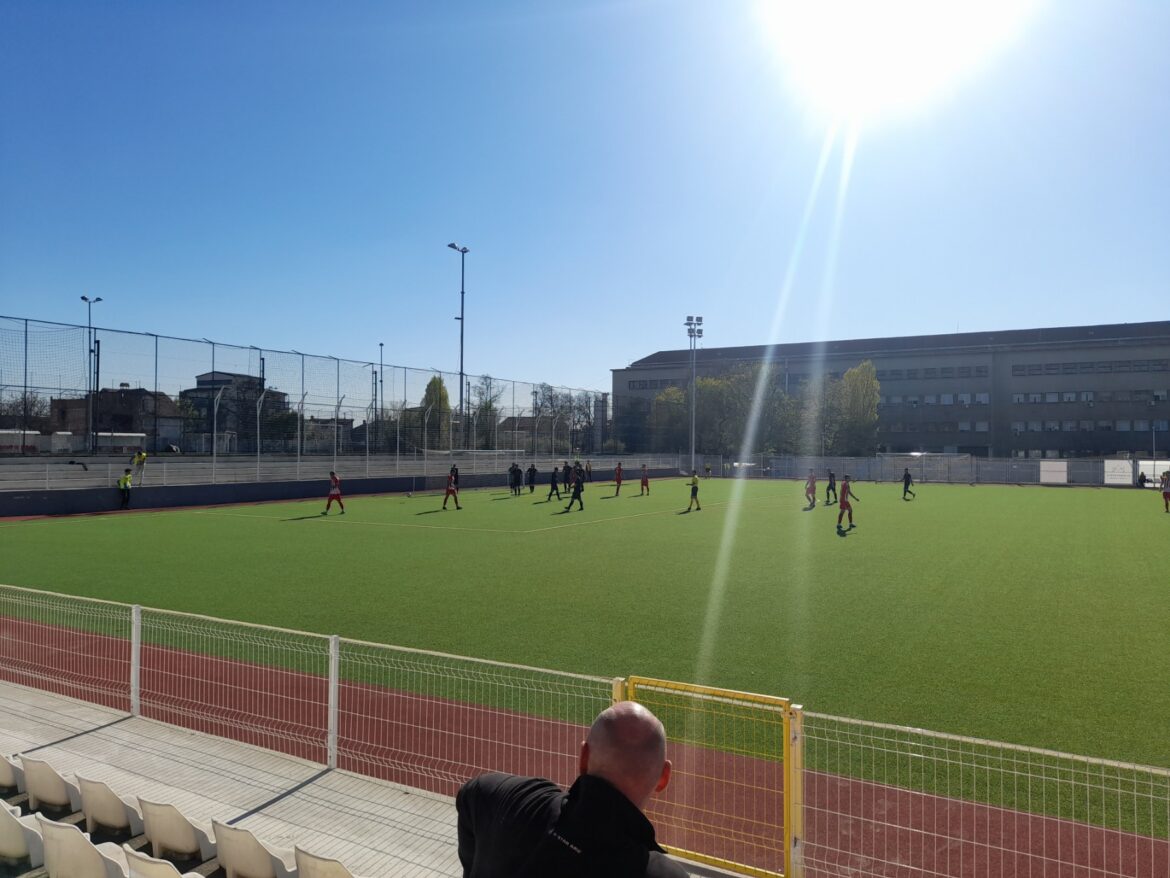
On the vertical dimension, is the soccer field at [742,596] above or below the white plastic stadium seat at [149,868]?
below

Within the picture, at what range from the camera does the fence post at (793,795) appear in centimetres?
418

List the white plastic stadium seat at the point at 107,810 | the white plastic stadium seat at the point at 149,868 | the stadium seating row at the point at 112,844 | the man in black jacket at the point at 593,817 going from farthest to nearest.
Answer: the white plastic stadium seat at the point at 107,810 < the stadium seating row at the point at 112,844 < the white plastic stadium seat at the point at 149,868 < the man in black jacket at the point at 593,817

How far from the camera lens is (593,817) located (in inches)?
76.4

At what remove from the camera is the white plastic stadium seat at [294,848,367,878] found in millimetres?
3500

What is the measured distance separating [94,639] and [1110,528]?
84.9 feet

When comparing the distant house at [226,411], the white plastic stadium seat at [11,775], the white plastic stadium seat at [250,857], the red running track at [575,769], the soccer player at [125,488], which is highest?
the distant house at [226,411]

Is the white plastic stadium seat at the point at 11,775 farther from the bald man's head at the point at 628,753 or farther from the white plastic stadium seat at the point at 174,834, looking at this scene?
the bald man's head at the point at 628,753

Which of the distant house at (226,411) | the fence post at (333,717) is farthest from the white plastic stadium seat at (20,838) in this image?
the distant house at (226,411)

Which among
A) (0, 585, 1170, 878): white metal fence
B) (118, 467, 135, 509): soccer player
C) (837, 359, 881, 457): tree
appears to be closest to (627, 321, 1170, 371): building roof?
(837, 359, 881, 457): tree

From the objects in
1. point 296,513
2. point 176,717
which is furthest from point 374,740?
point 296,513

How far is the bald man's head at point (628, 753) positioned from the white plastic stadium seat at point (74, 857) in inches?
116

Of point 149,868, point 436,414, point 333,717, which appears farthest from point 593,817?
point 436,414

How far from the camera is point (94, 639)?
9.36m

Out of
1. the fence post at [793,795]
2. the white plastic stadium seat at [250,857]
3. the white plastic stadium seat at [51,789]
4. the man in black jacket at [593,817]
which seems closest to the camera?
the man in black jacket at [593,817]
